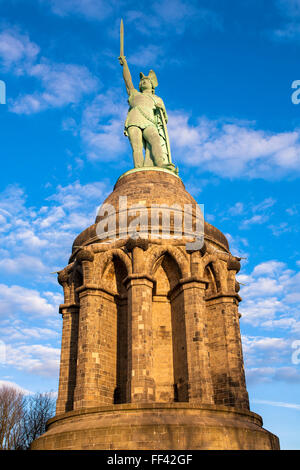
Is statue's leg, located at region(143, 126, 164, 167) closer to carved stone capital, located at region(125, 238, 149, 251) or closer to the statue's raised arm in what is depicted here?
the statue's raised arm

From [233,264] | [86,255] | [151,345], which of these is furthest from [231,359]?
[86,255]

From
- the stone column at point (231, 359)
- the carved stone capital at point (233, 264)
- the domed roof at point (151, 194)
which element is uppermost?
the domed roof at point (151, 194)

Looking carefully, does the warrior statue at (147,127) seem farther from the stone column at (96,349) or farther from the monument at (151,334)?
A: the stone column at (96,349)

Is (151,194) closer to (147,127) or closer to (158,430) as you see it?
(147,127)

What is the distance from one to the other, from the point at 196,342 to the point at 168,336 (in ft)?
6.96

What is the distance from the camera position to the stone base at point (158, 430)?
13266mm

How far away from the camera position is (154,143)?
25.1m

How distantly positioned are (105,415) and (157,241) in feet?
24.5

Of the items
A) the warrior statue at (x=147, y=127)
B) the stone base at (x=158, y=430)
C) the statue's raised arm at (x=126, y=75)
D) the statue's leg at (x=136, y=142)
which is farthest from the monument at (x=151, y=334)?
the statue's raised arm at (x=126, y=75)

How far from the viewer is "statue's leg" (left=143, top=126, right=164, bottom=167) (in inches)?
965

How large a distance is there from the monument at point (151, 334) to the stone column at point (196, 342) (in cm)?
4
